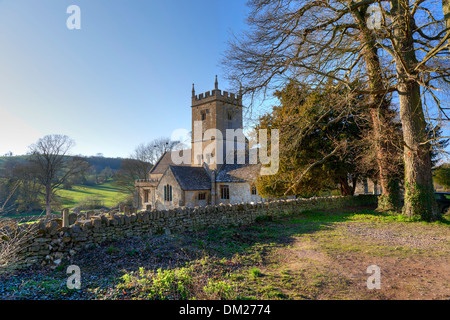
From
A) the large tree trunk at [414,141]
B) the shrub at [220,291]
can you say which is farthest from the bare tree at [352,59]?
the shrub at [220,291]

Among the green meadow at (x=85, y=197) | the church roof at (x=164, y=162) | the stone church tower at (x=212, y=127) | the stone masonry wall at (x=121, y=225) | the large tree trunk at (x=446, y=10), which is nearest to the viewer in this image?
the stone masonry wall at (x=121, y=225)

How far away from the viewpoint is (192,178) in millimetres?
30484

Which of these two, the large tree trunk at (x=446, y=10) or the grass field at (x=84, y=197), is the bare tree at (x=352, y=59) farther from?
the grass field at (x=84, y=197)

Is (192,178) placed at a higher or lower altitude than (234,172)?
lower

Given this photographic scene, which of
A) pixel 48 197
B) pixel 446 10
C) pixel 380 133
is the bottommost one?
pixel 48 197

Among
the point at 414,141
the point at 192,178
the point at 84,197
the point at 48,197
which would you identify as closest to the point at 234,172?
the point at 192,178

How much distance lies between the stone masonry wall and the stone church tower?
22.6 metres

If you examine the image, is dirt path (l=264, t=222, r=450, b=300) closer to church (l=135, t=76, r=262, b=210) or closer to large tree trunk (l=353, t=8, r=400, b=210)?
large tree trunk (l=353, t=8, r=400, b=210)

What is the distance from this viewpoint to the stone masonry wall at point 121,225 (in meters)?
5.73

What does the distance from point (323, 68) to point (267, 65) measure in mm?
2424

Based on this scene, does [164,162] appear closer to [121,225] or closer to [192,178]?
[192,178]

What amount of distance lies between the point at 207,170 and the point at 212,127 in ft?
21.9

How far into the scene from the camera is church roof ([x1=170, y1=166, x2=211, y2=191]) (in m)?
29.0
